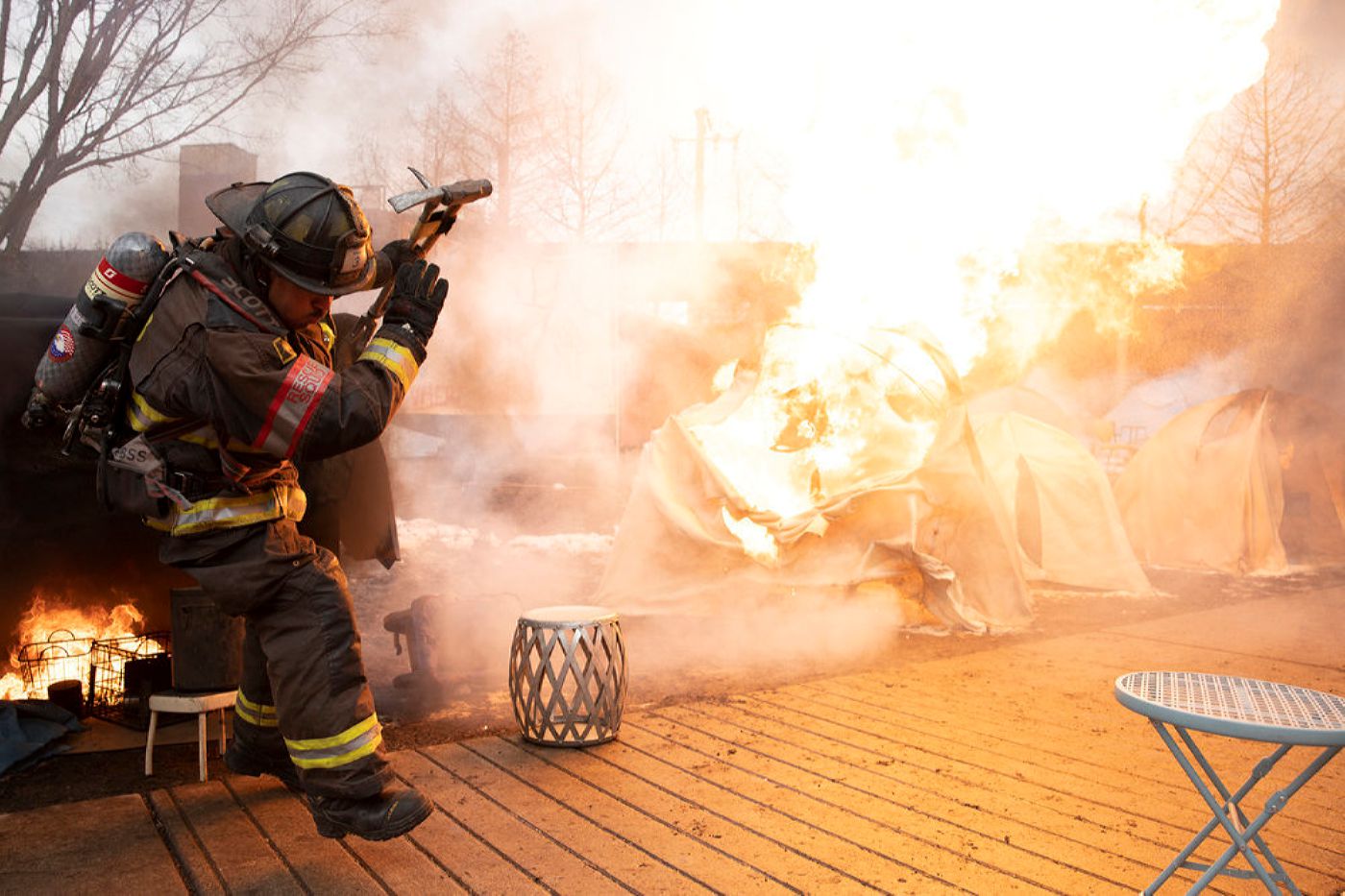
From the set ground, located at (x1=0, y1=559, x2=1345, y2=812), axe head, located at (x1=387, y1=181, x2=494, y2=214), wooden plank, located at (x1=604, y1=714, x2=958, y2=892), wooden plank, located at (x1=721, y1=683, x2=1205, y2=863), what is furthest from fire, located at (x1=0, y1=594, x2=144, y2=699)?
wooden plank, located at (x1=721, y1=683, x2=1205, y2=863)

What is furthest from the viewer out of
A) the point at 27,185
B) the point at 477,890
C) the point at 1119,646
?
the point at 27,185

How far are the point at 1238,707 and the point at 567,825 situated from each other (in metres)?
2.15

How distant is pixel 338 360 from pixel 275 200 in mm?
1490

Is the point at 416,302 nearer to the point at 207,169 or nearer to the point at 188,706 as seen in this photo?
the point at 188,706

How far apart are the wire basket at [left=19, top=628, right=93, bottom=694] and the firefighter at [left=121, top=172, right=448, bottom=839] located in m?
2.21

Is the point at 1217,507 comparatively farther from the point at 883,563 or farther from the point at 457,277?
the point at 457,277

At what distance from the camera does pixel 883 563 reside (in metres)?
7.30

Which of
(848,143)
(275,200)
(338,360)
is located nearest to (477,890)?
(275,200)

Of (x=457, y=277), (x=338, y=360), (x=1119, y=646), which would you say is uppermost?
(x=457, y=277)

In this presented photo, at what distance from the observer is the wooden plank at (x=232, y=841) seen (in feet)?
9.75

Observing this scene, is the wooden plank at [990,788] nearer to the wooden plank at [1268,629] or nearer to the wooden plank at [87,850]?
the wooden plank at [87,850]

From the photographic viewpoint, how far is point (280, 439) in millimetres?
2895

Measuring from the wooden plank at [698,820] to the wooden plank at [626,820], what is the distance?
0.02m

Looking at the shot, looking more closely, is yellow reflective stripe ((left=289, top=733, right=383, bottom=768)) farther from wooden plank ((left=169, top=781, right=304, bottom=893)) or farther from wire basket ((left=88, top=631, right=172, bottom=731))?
wire basket ((left=88, top=631, right=172, bottom=731))
